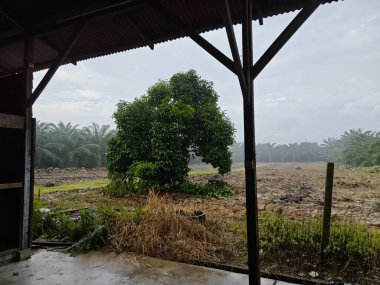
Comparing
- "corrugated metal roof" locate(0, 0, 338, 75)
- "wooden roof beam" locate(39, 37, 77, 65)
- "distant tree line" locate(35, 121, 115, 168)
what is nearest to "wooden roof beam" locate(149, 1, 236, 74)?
"corrugated metal roof" locate(0, 0, 338, 75)

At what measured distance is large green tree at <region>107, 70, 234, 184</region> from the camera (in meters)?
12.3

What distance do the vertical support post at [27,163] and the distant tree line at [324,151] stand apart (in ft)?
128

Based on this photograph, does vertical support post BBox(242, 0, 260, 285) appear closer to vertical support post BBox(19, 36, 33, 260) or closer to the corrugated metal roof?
the corrugated metal roof

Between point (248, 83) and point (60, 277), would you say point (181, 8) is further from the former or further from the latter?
point (60, 277)

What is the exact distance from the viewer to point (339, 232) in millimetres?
4316

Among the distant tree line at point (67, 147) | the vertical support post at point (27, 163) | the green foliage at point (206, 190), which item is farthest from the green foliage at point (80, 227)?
the distant tree line at point (67, 147)

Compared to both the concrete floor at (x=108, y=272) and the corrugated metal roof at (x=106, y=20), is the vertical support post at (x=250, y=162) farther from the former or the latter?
the corrugated metal roof at (x=106, y=20)

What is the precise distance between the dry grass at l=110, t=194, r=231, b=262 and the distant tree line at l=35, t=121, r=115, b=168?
77.3 feet

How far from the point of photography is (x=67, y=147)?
29.3 meters

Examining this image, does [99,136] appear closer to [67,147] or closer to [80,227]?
[67,147]

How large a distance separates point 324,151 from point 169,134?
68966 mm

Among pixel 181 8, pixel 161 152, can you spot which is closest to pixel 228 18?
→ pixel 181 8

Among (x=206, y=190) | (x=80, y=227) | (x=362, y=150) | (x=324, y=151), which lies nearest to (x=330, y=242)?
(x=80, y=227)

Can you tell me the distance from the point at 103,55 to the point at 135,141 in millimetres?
7962
